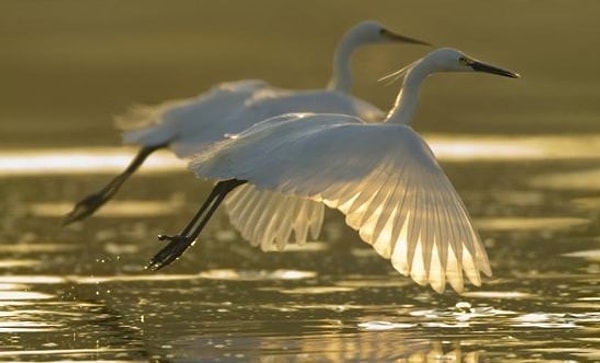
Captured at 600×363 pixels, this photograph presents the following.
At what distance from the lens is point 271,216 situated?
515 inches

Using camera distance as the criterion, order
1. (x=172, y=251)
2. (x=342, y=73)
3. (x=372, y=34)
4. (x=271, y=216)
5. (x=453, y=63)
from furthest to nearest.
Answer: (x=372, y=34)
(x=342, y=73)
(x=271, y=216)
(x=453, y=63)
(x=172, y=251)

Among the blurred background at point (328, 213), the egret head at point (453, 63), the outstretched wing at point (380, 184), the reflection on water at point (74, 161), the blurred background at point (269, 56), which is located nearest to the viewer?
the outstretched wing at point (380, 184)

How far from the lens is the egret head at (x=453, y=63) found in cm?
1285

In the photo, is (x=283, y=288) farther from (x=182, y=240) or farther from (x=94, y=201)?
(x=94, y=201)

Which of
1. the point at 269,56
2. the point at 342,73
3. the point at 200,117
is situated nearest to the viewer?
the point at 200,117

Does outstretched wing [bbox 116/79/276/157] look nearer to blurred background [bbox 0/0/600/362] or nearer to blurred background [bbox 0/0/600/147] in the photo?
blurred background [bbox 0/0/600/362]

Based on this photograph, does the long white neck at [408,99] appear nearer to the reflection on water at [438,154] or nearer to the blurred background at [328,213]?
the blurred background at [328,213]

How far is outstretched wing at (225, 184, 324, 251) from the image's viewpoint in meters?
13.0

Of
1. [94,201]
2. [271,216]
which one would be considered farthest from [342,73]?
[271,216]

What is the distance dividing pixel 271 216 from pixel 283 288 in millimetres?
617

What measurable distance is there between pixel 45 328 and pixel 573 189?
7.21 metres

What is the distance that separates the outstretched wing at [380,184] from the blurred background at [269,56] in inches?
392

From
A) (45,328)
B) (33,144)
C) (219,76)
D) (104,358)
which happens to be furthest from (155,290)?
(219,76)

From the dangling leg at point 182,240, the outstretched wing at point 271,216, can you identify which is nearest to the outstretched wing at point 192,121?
the outstretched wing at point 271,216
